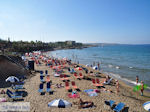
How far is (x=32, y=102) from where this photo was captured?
24.0 ft

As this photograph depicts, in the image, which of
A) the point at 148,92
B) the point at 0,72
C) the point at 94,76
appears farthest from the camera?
the point at 94,76

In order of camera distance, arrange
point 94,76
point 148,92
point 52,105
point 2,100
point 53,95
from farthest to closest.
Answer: point 94,76
point 148,92
point 53,95
point 2,100
point 52,105

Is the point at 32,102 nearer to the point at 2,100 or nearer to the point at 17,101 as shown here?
the point at 17,101

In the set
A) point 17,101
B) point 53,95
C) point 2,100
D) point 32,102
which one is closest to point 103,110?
point 53,95

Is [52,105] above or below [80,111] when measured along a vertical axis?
above

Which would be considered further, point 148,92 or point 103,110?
point 148,92

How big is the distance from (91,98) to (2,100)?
5.75m

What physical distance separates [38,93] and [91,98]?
405 cm

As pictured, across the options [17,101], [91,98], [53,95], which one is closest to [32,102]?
[17,101]

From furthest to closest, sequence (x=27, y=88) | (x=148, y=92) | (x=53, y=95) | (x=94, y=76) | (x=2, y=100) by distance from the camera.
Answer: (x=94, y=76) → (x=148, y=92) → (x=27, y=88) → (x=53, y=95) → (x=2, y=100)

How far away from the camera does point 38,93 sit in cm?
873

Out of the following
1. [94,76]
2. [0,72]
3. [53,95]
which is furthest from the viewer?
[94,76]

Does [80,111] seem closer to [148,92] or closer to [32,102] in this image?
[32,102]

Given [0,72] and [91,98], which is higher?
[0,72]
